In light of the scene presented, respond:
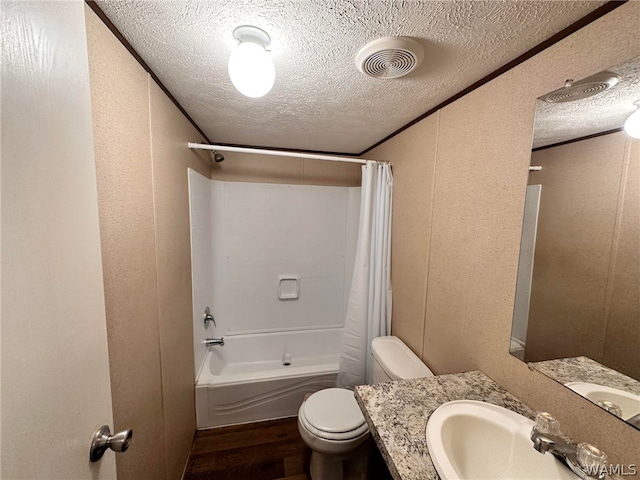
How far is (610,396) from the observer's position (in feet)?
2.45

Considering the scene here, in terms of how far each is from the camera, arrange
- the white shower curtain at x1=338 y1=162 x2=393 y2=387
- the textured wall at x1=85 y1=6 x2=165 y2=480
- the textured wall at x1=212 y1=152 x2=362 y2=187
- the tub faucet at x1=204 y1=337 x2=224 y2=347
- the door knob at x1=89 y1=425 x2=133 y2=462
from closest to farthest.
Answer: the door knob at x1=89 y1=425 x2=133 y2=462, the textured wall at x1=85 y1=6 x2=165 y2=480, the white shower curtain at x1=338 y1=162 x2=393 y2=387, the tub faucet at x1=204 y1=337 x2=224 y2=347, the textured wall at x1=212 y1=152 x2=362 y2=187

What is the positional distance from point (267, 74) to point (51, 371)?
1.05 m

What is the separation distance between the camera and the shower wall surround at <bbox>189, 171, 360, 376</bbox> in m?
2.55

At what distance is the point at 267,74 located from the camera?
96cm

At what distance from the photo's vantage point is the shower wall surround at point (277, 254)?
8.37 feet

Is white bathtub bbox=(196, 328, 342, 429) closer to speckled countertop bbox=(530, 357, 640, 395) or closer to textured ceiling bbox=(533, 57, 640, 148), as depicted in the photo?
speckled countertop bbox=(530, 357, 640, 395)

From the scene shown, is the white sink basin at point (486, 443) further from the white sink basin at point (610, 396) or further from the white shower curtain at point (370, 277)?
the white shower curtain at point (370, 277)

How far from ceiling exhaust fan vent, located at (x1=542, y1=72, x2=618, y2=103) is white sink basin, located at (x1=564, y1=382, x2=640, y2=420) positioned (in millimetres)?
921

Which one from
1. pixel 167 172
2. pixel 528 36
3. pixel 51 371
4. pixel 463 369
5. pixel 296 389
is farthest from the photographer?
pixel 296 389

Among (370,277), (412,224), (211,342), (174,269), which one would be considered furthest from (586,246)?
(211,342)

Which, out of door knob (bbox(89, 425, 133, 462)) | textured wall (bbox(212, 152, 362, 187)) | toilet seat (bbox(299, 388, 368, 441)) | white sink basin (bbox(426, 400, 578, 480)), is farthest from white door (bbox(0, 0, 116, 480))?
textured wall (bbox(212, 152, 362, 187))

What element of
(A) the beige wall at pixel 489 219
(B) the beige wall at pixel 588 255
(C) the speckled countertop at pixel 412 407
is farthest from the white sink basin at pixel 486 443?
(B) the beige wall at pixel 588 255

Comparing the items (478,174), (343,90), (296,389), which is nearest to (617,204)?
(478,174)

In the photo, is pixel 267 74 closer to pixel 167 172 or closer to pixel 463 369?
pixel 167 172
